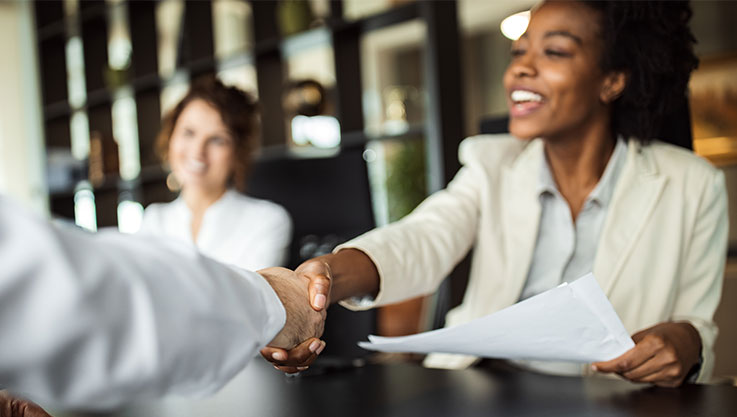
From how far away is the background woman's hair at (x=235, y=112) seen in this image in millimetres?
2070

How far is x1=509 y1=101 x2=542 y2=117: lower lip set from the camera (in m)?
1.23

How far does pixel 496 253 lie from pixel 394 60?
5880 mm

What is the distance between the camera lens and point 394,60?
688cm

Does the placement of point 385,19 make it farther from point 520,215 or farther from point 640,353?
point 640,353

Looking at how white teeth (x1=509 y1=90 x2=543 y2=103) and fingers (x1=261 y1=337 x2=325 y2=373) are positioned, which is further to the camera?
white teeth (x1=509 y1=90 x2=543 y2=103)

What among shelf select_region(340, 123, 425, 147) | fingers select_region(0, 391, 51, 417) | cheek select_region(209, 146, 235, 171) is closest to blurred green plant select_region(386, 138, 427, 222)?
shelf select_region(340, 123, 425, 147)

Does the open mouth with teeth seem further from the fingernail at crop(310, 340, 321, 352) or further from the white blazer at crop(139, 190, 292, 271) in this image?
the white blazer at crop(139, 190, 292, 271)

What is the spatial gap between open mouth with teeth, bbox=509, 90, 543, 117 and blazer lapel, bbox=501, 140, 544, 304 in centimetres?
12

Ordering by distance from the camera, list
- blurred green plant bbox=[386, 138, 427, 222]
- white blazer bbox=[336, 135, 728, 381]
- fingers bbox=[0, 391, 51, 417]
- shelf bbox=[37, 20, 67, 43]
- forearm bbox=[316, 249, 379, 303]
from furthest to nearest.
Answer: blurred green plant bbox=[386, 138, 427, 222] < shelf bbox=[37, 20, 67, 43] < white blazer bbox=[336, 135, 728, 381] < forearm bbox=[316, 249, 379, 303] < fingers bbox=[0, 391, 51, 417]

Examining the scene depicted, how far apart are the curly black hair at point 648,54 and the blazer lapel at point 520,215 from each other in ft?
0.70

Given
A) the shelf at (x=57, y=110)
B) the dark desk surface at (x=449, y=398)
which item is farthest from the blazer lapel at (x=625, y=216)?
the shelf at (x=57, y=110)

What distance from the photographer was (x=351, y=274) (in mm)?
946

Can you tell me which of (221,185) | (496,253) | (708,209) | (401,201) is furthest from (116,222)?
(708,209)

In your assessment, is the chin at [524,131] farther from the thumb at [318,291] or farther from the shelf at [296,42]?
the shelf at [296,42]
